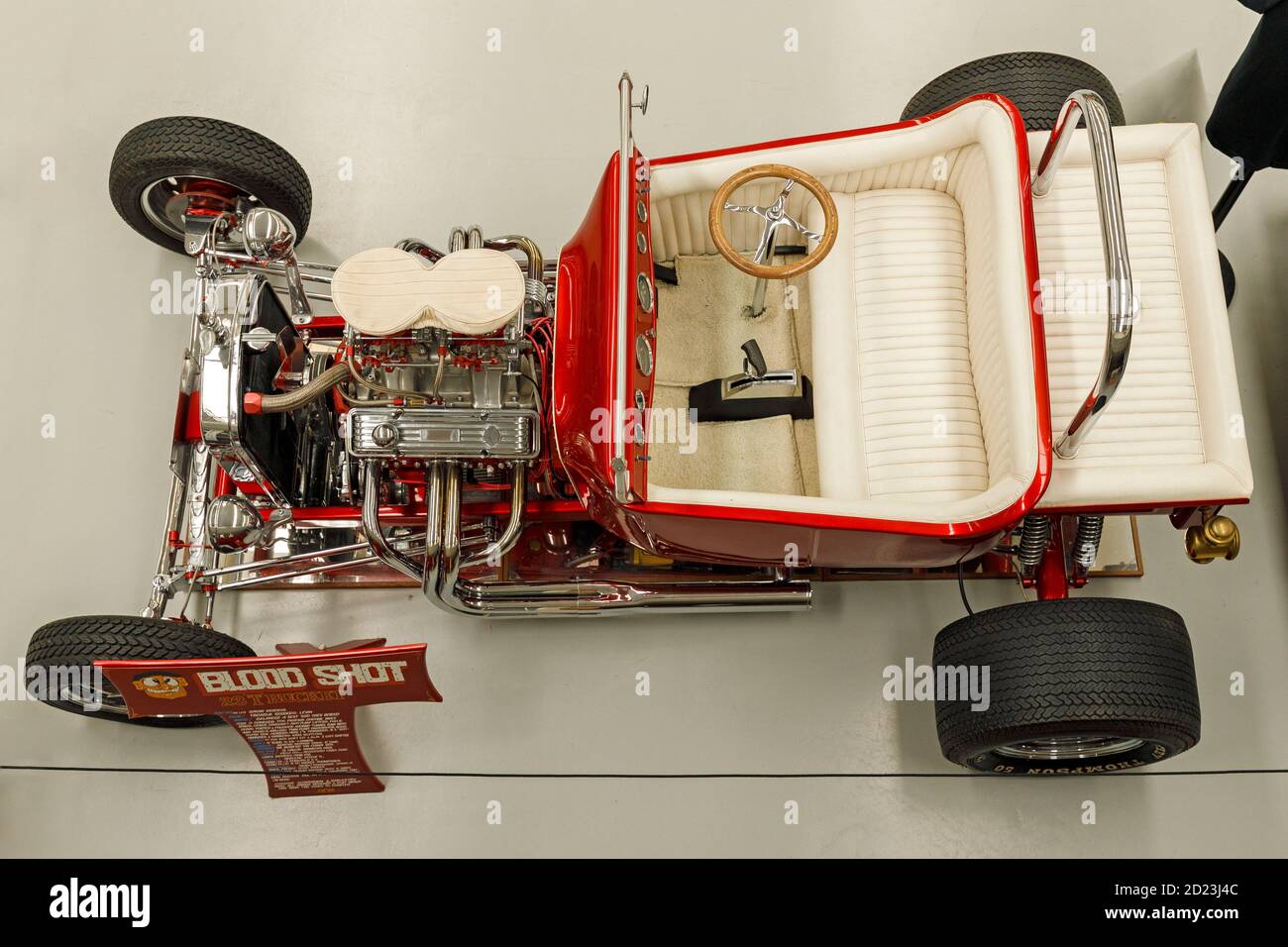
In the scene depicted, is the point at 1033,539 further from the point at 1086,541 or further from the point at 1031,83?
the point at 1031,83

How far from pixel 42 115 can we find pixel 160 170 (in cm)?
127

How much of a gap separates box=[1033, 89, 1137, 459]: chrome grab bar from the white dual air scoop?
1362 millimetres

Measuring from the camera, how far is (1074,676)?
2480mm

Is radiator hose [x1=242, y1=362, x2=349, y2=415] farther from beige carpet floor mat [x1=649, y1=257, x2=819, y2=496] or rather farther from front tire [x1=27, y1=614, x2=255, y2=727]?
beige carpet floor mat [x1=649, y1=257, x2=819, y2=496]

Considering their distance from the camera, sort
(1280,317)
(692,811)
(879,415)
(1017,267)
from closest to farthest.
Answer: (1017,267) → (879,415) → (692,811) → (1280,317)

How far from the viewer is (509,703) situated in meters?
3.21

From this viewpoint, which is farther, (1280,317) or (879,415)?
(1280,317)

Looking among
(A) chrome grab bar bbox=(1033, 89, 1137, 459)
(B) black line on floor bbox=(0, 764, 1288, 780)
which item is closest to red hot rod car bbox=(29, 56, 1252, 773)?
(A) chrome grab bar bbox=(1033, 89, 1137, 459)

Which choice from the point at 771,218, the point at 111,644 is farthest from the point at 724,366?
the point at 111,644

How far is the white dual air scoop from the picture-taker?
7.95 feet

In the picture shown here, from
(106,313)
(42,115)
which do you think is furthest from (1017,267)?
(42,115)

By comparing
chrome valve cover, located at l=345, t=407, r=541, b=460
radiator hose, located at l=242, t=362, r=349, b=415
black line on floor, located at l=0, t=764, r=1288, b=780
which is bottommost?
black line on floor, located at l=0, t=764, r=1288, b=780

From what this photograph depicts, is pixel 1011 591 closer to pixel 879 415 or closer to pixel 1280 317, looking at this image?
pixel 879 415

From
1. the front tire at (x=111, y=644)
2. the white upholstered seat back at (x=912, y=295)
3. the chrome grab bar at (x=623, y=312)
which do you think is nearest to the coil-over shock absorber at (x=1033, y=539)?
the white upholstered seat back at (x=912, y=295)
